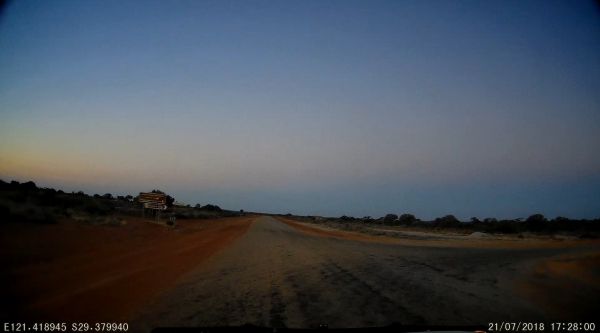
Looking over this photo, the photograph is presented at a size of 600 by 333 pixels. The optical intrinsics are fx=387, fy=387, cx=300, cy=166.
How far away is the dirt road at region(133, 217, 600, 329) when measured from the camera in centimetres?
713

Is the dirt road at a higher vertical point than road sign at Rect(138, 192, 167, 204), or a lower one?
lower

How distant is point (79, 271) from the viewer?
1045 cm

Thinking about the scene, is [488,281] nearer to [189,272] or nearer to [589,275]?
[589,275]

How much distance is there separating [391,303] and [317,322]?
2.21 m

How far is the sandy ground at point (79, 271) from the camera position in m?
6.99

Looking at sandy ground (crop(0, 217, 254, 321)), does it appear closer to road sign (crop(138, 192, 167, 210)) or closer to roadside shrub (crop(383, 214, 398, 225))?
road sign (crop(138, 192, 167, 210))
